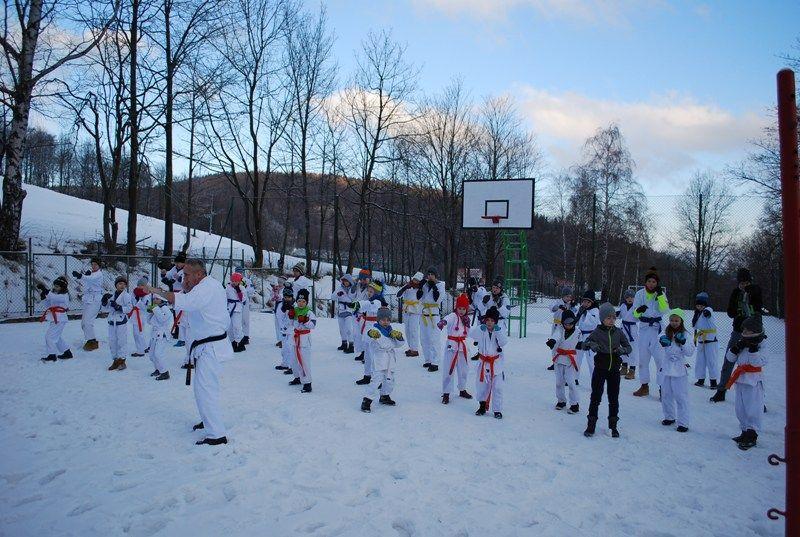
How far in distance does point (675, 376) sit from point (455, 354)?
335 cm

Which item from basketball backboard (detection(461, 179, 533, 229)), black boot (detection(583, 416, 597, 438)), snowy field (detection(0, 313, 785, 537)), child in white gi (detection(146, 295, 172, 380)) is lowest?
snowy field (detection(0, 313, 785, 537))

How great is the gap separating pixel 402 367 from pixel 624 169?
80.0 ft

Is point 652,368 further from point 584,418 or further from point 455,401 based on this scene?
point 455,401

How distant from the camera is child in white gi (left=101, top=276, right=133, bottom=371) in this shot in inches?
385

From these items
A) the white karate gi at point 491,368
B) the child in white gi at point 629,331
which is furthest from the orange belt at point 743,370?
the child in white gi at point 629,331

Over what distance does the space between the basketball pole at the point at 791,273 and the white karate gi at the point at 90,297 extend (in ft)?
39.7

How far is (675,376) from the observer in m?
7.21

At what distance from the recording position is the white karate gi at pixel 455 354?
8281 mm

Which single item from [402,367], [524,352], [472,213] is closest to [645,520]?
[402,367]

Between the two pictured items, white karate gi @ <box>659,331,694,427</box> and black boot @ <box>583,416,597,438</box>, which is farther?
white karate gi @ <box>659,331,694,427</box>

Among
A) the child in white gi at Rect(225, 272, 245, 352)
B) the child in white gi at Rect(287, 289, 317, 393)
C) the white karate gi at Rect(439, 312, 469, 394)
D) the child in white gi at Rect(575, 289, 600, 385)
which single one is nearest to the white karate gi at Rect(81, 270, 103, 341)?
the child in white gi at Rect(225, 272, 245, 352)

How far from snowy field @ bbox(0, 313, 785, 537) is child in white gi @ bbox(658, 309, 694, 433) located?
328 millimetres

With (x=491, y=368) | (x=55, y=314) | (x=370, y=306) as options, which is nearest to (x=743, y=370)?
(x=491, y=368)

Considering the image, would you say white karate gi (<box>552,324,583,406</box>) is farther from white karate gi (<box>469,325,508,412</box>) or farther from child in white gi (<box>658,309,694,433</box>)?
child in white gi (<box>658,309,694,433</box>)
